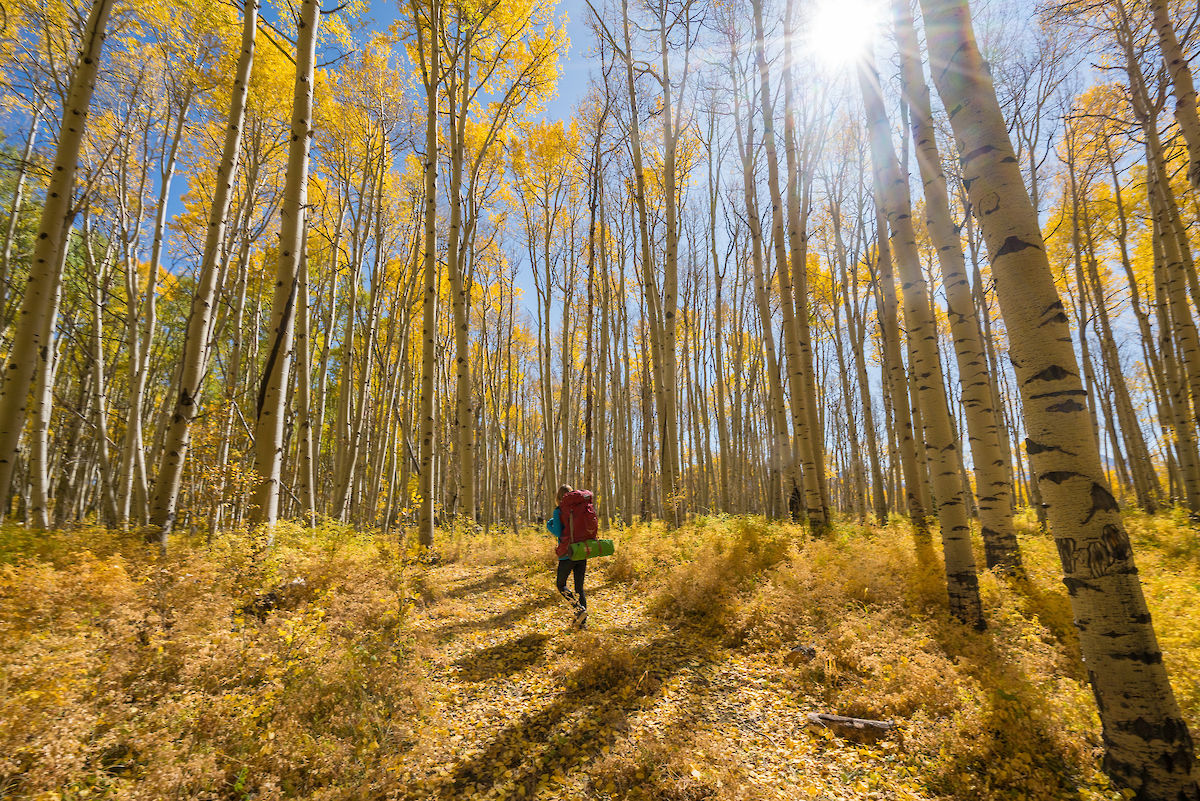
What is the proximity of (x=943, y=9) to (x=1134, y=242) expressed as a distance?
52.2 feet

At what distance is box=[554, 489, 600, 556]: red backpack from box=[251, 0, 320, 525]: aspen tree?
131 inches

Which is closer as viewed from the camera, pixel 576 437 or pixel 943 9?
pixel 943 9

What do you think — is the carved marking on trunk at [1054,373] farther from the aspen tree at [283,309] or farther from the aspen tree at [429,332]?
the aspen tree at [429,332]

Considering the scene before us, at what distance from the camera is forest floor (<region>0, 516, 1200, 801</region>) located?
2.44 m

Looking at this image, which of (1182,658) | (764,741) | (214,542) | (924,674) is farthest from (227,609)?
(1182,658)

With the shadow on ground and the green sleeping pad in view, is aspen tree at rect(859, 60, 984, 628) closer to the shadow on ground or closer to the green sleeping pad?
the shadow on ground

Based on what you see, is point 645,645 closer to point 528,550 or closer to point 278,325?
point 528,550

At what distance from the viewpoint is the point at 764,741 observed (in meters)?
3.17

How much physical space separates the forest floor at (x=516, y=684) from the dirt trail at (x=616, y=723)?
19 mm

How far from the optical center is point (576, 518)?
17.9ft

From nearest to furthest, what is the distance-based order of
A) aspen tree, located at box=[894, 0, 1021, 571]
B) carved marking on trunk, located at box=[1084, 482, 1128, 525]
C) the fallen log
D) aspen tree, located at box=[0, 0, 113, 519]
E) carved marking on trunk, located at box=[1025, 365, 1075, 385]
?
carved marking on trunk, located at box=[1084, 482, 1128, 525] → carved marking on trunk, located at box=[1025, 365, 1075, 385] → the fallen log → aspen tree, located at box=[0, 0, 113, 519] → aspen tree, located at box=[894, 0, 1021, 571]

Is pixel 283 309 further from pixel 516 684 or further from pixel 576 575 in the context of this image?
pixel 516 684

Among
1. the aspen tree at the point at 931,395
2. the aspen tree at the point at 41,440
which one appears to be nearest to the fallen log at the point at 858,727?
the aspen tree at the point at 931,395

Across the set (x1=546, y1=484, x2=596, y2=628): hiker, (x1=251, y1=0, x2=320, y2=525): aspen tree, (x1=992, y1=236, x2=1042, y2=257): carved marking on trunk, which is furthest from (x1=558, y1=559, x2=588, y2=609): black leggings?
(x1=992, y1=236, x2=1042, y2=257): carved marking on trunk
